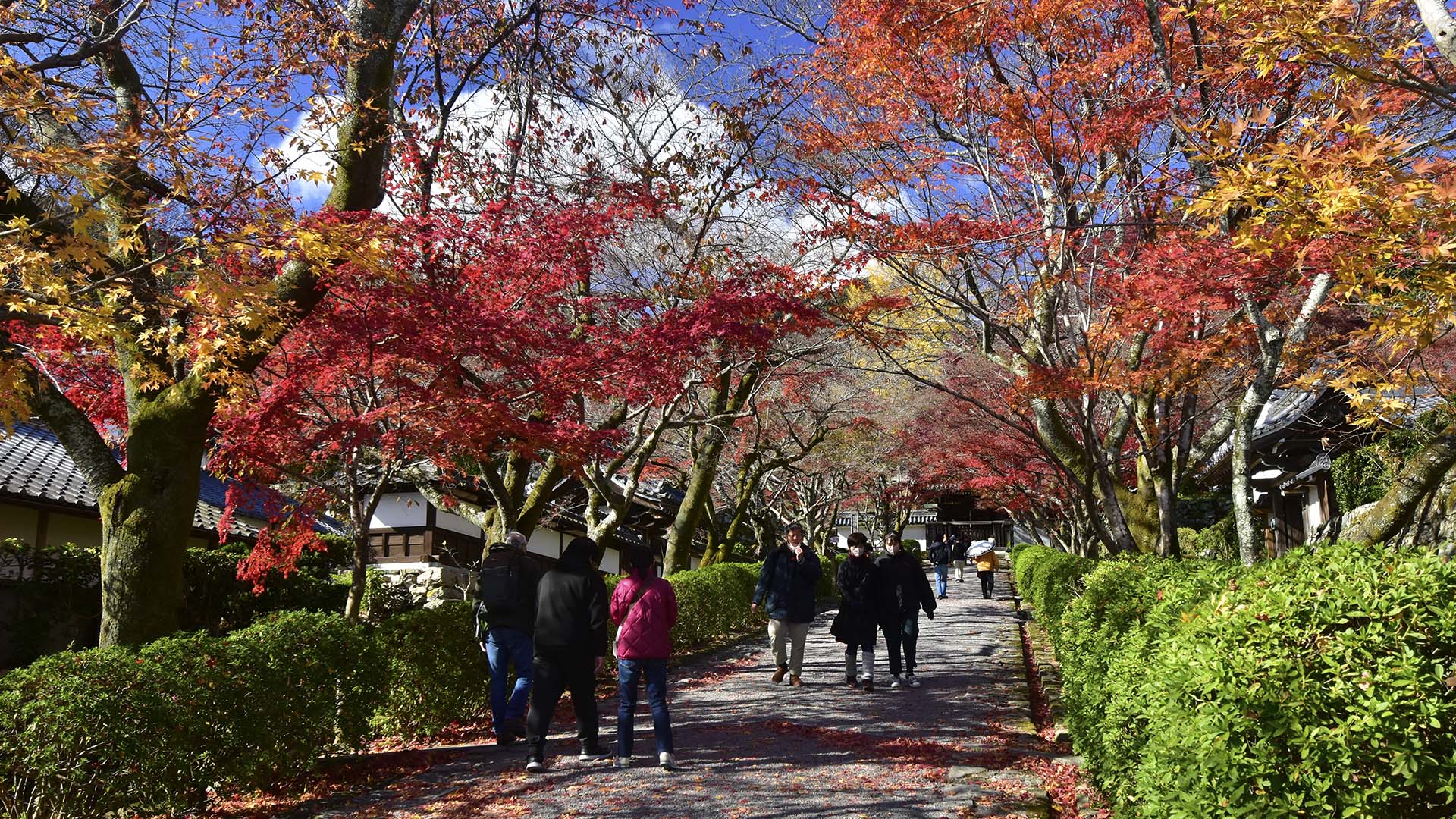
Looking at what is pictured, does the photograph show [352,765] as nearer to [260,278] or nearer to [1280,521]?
[260,278]

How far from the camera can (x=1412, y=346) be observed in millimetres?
7125

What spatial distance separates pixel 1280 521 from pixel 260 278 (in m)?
21.8

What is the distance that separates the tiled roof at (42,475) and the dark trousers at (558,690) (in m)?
6.47

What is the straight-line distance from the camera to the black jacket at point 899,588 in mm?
10180

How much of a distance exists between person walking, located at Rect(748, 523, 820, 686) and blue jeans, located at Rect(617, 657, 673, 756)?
348cm

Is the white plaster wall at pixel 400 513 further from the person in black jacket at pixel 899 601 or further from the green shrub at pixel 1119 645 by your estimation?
the green shrub at pixel 1119 645

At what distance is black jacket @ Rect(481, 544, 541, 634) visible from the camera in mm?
7500

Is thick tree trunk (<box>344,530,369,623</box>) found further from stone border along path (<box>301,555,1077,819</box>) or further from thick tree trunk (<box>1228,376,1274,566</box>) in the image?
thick tree trunk (<box>1228,376,1274,566</box>)

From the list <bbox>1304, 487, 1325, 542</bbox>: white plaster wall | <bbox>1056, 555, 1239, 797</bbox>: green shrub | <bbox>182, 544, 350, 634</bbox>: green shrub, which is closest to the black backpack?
<bbox>1056, 555, 1239, 797</bbox>: green shrub

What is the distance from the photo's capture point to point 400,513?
21547 millimetres

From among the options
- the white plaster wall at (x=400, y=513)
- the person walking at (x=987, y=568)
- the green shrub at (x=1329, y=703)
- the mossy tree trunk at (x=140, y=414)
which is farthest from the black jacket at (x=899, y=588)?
the person walking at (x=987, y=568)

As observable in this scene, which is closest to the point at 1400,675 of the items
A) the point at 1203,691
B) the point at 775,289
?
the point at 1203,691

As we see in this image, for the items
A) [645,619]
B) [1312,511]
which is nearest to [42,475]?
[645,619]

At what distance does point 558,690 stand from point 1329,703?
479 cm
